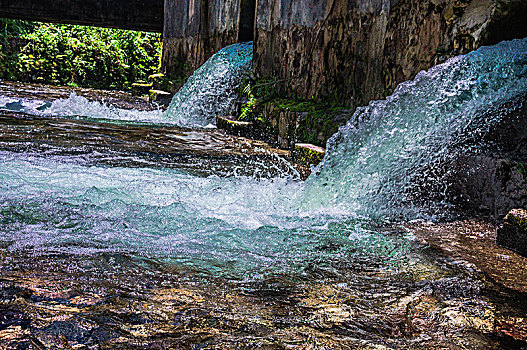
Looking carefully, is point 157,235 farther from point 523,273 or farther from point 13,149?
point 13,149

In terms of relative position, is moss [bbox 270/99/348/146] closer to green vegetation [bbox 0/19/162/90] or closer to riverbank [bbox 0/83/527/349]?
riverbank [bbox 0/83/527/349]

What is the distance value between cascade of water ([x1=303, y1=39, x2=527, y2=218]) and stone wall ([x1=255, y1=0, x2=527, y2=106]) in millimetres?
193

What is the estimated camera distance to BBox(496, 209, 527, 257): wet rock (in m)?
2.46

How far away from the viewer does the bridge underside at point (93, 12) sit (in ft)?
38.9

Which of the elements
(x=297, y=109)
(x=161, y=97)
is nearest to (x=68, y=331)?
(x=297, y=109)

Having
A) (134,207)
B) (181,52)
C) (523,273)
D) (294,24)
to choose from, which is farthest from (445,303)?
(181,52)

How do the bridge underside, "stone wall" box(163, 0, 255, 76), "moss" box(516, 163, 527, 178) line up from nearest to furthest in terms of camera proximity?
1. "moss" box(516, 163, 527, 178)
2. "stone wall" box(163, 0, 255, 76)
3. the bridge underside

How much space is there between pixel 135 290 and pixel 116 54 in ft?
52.2

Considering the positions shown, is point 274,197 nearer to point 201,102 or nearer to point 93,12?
point 201,102

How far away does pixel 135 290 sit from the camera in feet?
5.83

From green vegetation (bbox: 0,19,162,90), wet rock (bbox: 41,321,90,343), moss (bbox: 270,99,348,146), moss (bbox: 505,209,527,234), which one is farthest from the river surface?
green vegetation (bbox: 0,19,162,90)

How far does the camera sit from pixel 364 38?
189 inches

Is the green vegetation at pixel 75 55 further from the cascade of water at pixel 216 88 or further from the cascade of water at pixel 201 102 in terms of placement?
the cascade of water at pixel 216 88

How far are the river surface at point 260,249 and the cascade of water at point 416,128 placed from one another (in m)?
0.01
